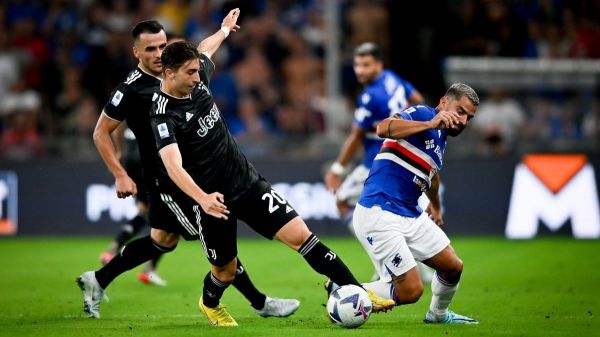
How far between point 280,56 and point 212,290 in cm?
1042

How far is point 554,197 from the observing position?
52.3ft

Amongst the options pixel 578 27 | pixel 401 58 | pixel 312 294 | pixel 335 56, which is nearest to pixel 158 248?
pixel 312 294

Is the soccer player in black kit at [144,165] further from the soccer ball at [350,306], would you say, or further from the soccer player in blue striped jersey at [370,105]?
the soccer player in blue striped jersey at [370,105]

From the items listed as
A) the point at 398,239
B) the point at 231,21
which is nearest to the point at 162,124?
the point at 231,21

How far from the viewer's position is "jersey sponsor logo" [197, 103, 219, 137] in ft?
26.2

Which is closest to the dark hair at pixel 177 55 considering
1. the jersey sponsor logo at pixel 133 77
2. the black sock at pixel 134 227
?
the jersey sponsor logo at pixel 133 77

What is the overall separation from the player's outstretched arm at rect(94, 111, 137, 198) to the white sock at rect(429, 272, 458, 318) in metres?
2.66

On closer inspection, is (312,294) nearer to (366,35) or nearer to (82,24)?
(366,35)

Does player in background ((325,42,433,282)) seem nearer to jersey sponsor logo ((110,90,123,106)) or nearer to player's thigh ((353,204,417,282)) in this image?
player's thigh ((353,204,417,282))

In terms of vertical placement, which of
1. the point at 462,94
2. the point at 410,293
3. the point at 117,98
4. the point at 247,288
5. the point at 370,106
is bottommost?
the point at 247,288

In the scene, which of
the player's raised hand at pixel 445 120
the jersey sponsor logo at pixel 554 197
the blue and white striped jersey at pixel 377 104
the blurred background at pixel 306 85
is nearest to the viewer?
the player's raised hand at pixel 445 120

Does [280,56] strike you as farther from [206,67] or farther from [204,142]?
[204,142]

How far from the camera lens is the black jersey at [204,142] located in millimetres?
7848

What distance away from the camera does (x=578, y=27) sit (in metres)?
17.2
